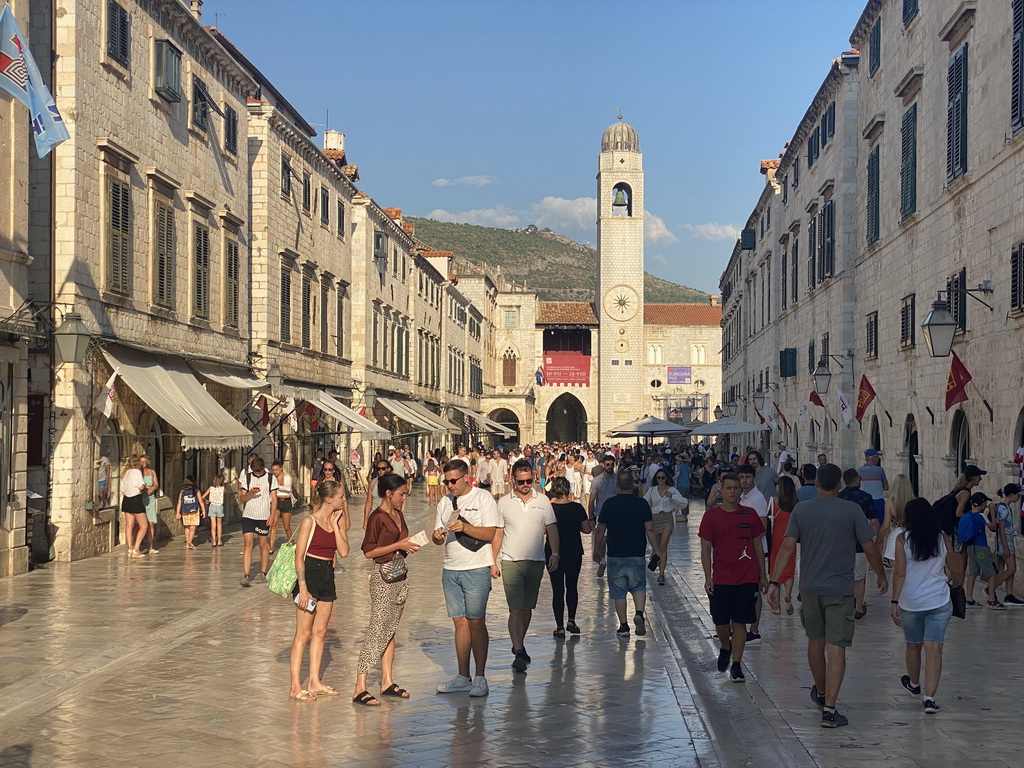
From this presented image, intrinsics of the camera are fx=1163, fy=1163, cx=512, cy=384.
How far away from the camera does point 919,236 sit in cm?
2002

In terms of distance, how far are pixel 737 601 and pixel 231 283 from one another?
1758 cm

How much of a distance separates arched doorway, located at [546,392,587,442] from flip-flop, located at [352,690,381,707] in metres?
82.4

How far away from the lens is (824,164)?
29047 millimetres

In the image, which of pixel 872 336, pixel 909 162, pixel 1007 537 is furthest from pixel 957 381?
pixel 872 336

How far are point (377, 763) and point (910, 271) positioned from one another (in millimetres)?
16714

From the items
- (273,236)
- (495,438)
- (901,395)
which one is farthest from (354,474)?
(495,438)

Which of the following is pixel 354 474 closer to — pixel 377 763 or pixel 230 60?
pixel 230 60

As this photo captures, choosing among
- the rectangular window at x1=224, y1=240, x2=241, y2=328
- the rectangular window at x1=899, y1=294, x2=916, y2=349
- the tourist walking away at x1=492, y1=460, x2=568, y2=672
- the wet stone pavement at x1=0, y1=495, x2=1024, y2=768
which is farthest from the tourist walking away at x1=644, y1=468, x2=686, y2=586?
the rectangular window at x1=224, y1=240, x2=241, y2=328

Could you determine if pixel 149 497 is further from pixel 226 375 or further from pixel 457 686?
pixel 457 686

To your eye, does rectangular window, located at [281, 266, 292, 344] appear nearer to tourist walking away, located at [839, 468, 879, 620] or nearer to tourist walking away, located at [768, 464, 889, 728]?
tourist walking away, located at [839, 468, 879, 620]

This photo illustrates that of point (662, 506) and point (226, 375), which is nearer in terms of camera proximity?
point (662, 506)

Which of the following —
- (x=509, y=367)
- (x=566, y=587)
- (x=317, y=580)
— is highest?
(x=509, y=367)

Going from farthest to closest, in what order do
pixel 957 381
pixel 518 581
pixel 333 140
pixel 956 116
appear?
pixel 333 140
pixel 956 116
pixel 957 381
pixel 518 581

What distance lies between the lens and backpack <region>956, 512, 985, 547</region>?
1291 cm
